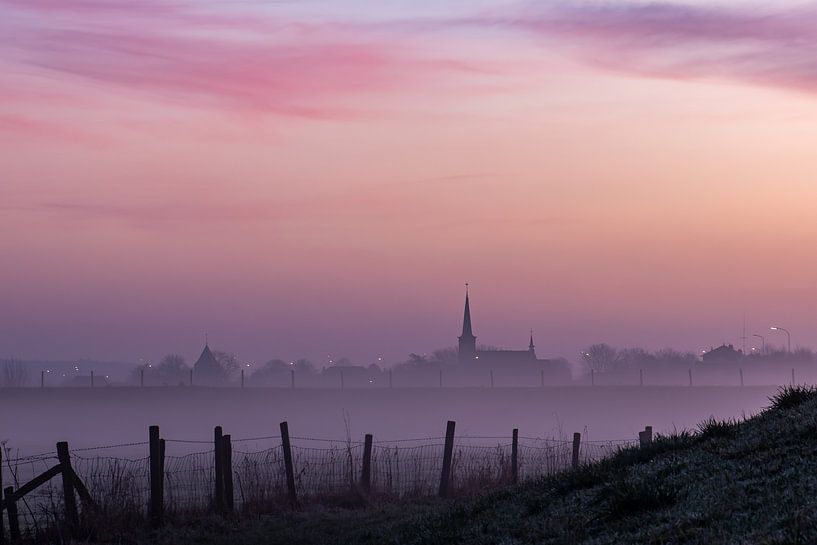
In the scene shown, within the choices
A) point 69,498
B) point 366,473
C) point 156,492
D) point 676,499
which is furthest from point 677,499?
point 366,473

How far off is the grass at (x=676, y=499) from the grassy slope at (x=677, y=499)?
15mm

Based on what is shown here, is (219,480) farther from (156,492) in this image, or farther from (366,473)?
(366,473)

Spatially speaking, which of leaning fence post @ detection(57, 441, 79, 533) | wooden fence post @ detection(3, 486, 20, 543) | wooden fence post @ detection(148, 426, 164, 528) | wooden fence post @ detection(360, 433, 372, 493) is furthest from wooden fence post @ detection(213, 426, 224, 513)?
wooden fence post @ detection(3, 486, 20, 543)

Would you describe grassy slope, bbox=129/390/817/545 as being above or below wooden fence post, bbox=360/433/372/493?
above

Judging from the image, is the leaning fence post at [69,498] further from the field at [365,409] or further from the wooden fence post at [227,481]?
the field at [365,409]

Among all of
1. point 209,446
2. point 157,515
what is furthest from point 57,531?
point 209,446

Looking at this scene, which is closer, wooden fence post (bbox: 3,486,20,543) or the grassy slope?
the grassy slope

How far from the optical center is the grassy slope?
34.1 feet

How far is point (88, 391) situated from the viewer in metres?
145

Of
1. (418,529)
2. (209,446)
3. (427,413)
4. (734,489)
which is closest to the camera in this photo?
(734,489)

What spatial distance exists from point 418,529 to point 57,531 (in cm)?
864

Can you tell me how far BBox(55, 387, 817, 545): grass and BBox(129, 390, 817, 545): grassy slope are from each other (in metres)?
0.01

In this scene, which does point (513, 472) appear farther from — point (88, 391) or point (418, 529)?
point (88, 391)

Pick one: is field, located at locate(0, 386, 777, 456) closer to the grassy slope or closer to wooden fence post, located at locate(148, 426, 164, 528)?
wooden fence post, located at locate(148, 426, 164, 528)
